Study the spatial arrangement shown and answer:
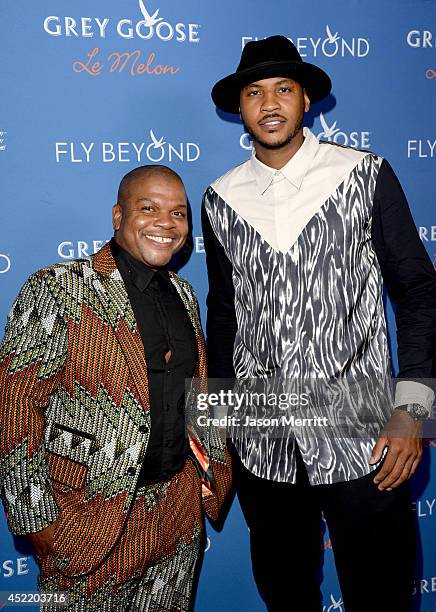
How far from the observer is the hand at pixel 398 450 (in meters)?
1.72

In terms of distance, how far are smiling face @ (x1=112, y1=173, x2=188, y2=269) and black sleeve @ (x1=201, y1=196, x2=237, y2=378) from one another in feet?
0.92

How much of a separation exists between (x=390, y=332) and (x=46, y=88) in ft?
5.51

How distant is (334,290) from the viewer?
1.81 meters

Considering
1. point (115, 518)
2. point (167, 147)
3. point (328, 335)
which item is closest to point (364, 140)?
point (167, 147)

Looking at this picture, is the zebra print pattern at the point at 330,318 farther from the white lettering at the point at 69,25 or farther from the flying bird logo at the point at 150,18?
the white lettering at the point at 69,25

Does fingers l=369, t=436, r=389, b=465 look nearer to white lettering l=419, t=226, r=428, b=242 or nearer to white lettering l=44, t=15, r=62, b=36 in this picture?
white lettering l=419, t=226, r=428, b=242

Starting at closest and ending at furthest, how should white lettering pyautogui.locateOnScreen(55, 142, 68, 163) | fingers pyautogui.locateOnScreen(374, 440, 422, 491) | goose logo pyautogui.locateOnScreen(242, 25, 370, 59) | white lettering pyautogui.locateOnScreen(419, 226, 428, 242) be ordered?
fingers pyautogui.locateOnScreen(374, 440, 422, 491) < white lettering pyautogui.locateOnScreen(55, 142, 68, 163) < goose logo pyautogui.locateOnScreen(242, 25, 370, 59) < white lettering pyautogui.locateOnScreen(419, 226, 428, 242)

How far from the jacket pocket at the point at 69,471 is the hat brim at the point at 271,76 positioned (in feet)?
4.25

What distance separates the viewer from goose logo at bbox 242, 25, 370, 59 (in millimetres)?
2309

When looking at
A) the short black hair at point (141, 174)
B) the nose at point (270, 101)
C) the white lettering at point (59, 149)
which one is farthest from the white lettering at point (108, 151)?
the nose at point (270, 101)

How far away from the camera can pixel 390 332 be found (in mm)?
2506

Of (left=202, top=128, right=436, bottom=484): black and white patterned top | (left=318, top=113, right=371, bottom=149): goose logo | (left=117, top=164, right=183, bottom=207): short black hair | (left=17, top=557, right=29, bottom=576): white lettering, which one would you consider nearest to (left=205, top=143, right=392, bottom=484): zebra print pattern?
(left=202, top=128, right=436, bottom=484): black and white patterned top

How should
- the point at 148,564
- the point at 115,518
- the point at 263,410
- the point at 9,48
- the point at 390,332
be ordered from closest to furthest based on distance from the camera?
the point at 115,518
the point at 148,564
the point at 263,410
the point at 9,48
the point at 390,332

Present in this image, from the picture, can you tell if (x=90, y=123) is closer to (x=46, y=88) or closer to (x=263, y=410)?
(x=46, y=88)
